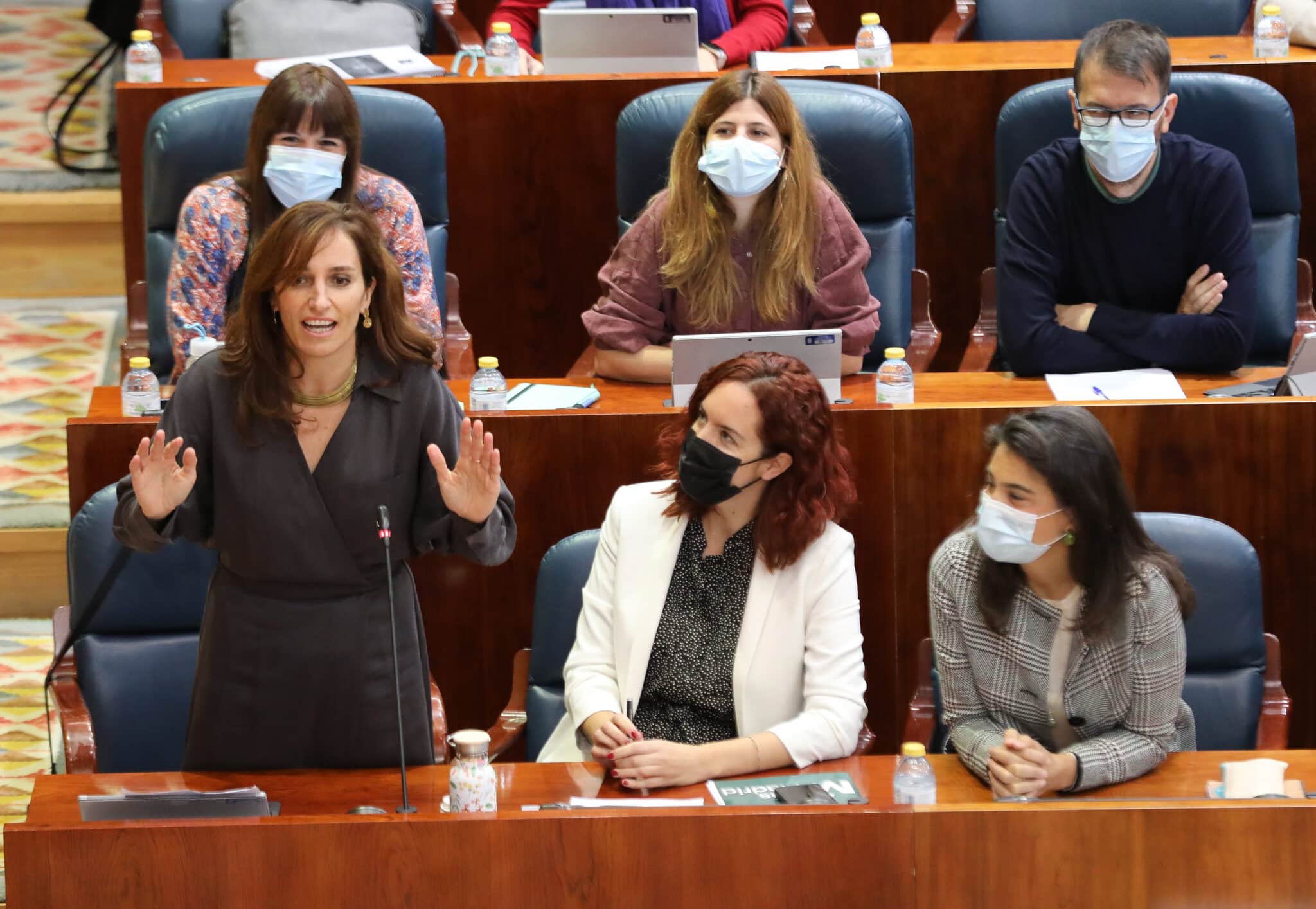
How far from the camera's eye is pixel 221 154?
3252 mm

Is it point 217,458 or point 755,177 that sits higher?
point 755,177

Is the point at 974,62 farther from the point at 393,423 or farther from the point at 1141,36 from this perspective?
the point at 393,423

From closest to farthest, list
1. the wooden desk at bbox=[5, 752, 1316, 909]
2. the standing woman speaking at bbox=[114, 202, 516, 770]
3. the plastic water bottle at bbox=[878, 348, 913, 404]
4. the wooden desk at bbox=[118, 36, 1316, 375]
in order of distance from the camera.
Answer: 1. the wooden desk at bbox=[5, 752, 1316, 909]
2. the standing woman speaking at bbox=[114, 202, 516, 770]
3. the plastic water bottle at bbox=[878, 348, 913, 404]
4. the wooden desk at bbox=[118, 36, 1316, 375]

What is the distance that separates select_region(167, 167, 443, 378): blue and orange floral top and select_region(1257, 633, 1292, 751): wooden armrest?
136cm

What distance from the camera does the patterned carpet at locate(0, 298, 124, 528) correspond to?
139 inches

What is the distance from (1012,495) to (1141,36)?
1.09 m

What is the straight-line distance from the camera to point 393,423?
2064mm

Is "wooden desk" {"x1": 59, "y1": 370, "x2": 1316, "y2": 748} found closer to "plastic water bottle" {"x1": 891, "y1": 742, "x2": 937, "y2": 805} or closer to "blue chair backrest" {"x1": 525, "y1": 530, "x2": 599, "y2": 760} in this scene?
"blue chair backrest" {"x1": 525, "y1": 530, "x2": 599, "y2": 760}

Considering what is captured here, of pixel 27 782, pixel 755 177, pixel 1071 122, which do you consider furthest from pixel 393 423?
pixel 1071 122

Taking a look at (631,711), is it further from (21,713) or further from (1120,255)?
(21,713)

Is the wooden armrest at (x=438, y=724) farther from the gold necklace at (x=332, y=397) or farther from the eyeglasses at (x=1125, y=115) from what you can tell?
the eyeglasses at (x=1125, y=115)

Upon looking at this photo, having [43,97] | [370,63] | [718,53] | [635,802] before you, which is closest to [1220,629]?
[635,802]

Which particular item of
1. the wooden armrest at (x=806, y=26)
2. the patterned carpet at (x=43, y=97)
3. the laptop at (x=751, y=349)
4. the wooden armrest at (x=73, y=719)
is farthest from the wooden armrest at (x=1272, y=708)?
the patterned carpet at (x=43, y=97)

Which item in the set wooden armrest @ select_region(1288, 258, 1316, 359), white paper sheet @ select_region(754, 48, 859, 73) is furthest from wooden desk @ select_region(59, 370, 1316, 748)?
white paper sheet @ select_region(754, 48, 859, 73)
